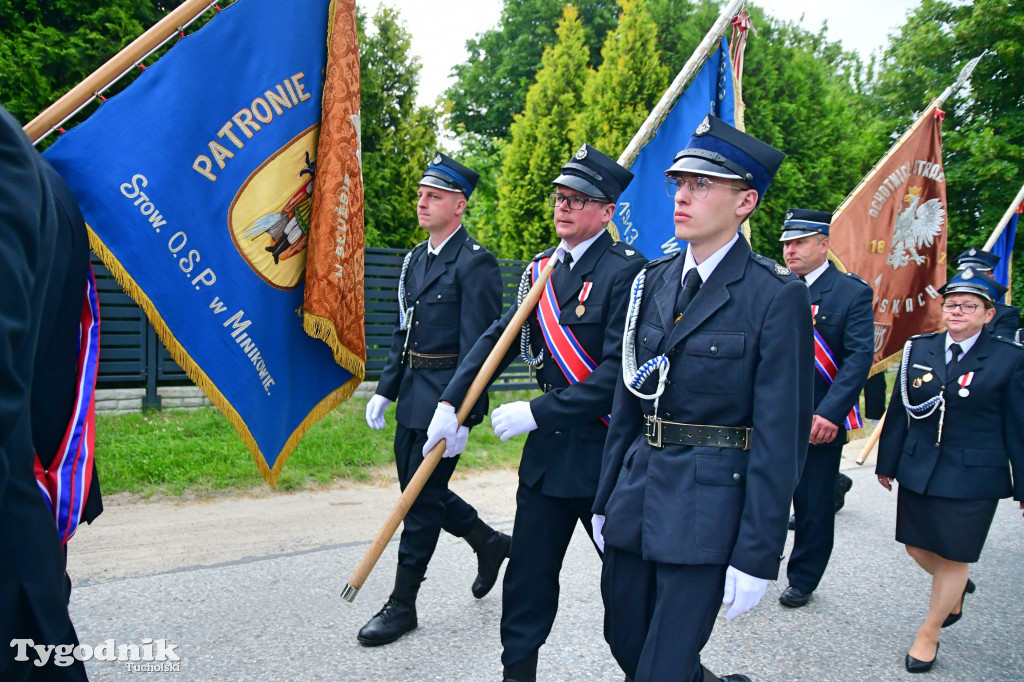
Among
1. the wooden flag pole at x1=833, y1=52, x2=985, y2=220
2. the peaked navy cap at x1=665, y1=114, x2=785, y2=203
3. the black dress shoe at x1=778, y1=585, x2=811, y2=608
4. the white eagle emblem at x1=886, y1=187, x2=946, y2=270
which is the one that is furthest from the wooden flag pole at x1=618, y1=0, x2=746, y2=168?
the white eagle emblem at x1=886, y1=187, x2=946, y2=270

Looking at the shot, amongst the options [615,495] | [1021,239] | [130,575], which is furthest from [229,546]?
[1021,239]

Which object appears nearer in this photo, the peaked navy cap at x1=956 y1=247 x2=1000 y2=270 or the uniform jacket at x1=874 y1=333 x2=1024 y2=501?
the uniform jacket at x1=874 y1=333 x2=1024 y2=501

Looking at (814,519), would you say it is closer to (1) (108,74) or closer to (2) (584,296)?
(2) (584,296)

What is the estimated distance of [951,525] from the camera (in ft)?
12.6

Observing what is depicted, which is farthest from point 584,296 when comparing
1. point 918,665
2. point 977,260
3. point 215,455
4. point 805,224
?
point 215,455

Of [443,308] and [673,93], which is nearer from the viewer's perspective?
[673,93]

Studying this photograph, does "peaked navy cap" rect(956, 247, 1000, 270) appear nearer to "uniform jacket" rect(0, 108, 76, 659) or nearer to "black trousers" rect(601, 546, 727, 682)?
"black trousers" rect(601, 546, 727, 682)

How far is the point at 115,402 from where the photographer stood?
736 centimetres

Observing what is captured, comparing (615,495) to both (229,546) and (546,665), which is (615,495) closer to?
(546,665)

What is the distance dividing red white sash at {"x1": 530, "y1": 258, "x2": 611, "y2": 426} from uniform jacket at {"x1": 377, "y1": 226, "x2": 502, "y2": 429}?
65 centimetres

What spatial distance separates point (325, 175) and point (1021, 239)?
10316mm

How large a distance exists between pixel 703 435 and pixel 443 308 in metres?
1.87

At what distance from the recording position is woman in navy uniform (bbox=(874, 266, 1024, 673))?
3.81 m

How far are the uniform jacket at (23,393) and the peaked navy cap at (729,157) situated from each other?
1711 mm
